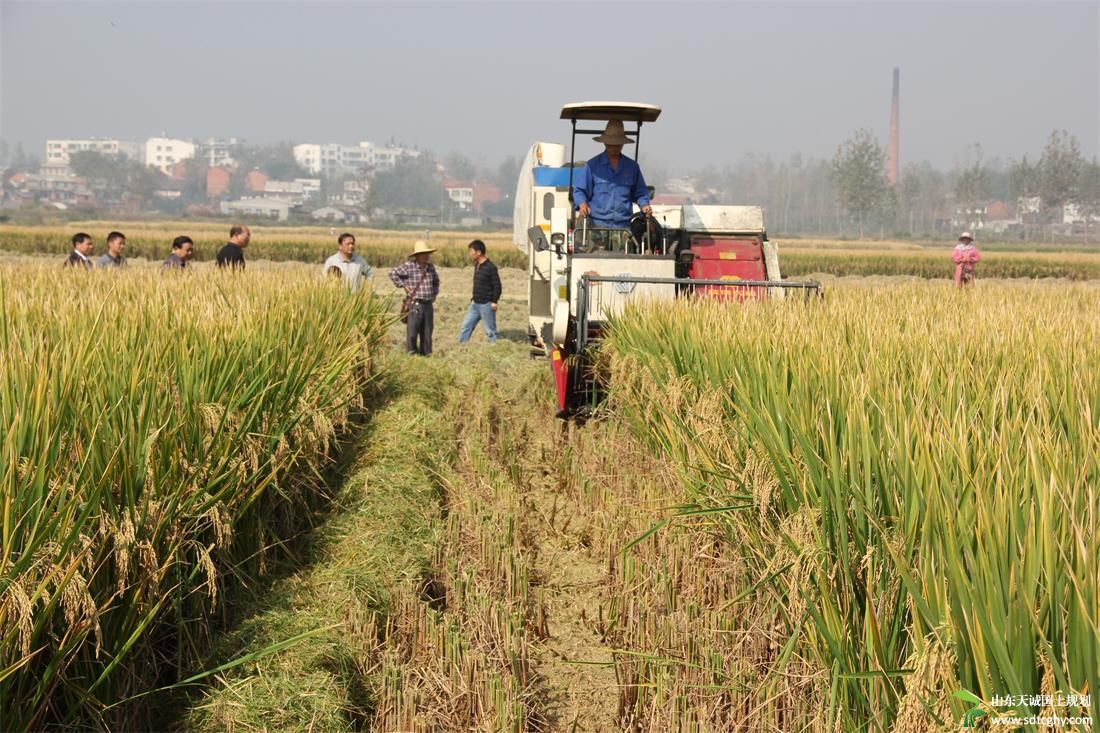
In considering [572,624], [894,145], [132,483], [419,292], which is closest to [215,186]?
[894,145]

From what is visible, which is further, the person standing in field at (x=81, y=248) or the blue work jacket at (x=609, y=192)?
the person standing in field at (x=81, y=248)

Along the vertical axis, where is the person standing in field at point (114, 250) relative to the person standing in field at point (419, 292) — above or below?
above

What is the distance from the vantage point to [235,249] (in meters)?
12.2

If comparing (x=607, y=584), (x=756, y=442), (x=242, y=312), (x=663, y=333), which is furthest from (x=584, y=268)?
(x=756, y=442)

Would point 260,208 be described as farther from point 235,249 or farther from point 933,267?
point 235,249

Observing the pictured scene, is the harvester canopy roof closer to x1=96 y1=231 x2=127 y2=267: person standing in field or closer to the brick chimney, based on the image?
x1=96 y1=231 x2=127 y2=267: person standing in field

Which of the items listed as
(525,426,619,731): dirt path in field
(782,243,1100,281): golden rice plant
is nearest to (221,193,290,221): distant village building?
(782,243,1100,281): golden rice plant

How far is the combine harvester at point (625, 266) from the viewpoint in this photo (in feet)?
30.6

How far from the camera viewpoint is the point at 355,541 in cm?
554

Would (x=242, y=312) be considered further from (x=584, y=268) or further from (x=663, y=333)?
(x=584, y=268)

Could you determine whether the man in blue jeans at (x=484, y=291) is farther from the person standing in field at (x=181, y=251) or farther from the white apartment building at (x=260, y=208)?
the white apartment building at (x=260, y=208)

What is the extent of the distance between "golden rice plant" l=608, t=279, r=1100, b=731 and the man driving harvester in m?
4.01

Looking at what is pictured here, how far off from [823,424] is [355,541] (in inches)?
104

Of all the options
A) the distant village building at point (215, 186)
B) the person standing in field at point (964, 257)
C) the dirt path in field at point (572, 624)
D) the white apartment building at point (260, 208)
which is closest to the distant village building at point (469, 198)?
the white apartment building at point (260, 208)
